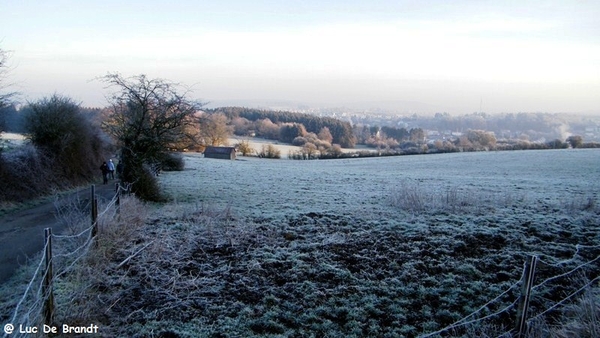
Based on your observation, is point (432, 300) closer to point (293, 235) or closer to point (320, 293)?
point (320, 293)

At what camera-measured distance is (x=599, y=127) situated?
10044cm

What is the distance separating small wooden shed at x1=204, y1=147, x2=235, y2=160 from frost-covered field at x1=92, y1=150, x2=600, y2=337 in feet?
151

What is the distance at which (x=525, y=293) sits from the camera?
4.94 meters

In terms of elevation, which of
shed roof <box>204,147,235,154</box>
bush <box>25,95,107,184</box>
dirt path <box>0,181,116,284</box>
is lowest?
dirt path <box>0,181,116,284</box>

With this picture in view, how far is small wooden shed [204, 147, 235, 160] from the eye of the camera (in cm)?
6144

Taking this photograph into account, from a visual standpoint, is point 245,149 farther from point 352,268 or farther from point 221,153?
point 352,268

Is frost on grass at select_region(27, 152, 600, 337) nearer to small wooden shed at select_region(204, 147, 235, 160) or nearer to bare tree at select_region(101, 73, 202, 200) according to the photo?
bare tree at select_region(101, 73, 202, 200)

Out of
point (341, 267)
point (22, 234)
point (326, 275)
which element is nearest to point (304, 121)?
point (22, 234)

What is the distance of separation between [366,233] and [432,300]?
4.28 m

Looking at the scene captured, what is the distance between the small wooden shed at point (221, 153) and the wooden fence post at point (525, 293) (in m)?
57.3

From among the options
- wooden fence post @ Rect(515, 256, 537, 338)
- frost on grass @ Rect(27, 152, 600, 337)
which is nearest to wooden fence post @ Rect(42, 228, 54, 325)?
frost on grass @ Rect(27, 152, 600, 337)

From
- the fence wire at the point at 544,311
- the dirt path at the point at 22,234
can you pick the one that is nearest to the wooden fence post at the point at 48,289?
the dirt path at the point at 22,234

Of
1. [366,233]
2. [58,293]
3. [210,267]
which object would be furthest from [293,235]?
[58,293]

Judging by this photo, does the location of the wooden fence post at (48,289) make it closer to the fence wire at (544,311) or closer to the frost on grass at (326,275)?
the frost on grass at (326,275)
